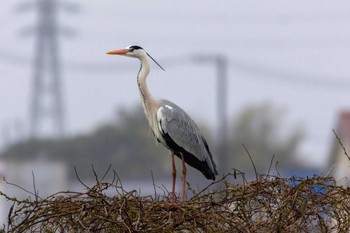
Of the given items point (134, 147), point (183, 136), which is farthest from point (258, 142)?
point (183, 136)

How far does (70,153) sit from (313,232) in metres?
54.8

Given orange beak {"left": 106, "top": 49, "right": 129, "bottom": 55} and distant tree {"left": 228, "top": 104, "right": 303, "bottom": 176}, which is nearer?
orange beak {"left": 106, "top": 49, "right": 129, "bottom": 55}

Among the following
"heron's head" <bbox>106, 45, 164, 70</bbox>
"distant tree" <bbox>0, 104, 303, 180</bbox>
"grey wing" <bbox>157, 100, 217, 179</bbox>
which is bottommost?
"grey wing" <bbox>157, 100, 217, 179</bbox>

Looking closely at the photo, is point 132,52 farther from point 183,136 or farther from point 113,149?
point 113,149

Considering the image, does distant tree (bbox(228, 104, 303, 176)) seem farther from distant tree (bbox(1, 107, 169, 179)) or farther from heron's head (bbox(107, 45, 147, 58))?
heron's head (bbox(107, 45, 147, 58))

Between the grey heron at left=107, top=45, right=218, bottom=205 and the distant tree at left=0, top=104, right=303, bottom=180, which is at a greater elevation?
the distant tree at left=0, top=104, right=303, bottom=180

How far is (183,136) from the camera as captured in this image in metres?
10.5

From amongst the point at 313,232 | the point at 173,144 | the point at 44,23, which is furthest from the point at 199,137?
the point at 44,23

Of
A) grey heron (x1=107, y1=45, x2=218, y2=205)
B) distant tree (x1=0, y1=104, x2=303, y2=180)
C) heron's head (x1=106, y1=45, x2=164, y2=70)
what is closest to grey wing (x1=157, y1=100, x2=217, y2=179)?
grey heron (x1=107, y1=45, x2=218, y2=205)

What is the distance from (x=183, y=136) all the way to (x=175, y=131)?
8 centimetres

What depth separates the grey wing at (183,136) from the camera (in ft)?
34.4

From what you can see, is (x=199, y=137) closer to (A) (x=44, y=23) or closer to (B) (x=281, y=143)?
(A) (x=44, y=23)

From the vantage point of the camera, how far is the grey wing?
413 inches

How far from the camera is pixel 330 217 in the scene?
7.60 metres
